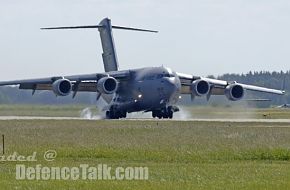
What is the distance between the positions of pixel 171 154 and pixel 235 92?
38199 mm

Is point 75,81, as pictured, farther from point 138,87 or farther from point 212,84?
point 212,84

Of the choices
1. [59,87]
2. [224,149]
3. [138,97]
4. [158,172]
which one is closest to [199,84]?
[138,97]

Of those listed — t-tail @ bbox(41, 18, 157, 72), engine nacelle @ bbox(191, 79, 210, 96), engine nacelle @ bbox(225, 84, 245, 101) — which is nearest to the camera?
engine nacelle @ bbox(191, 79, 210, 96)

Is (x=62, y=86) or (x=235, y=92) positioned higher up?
(x=62, y=86)

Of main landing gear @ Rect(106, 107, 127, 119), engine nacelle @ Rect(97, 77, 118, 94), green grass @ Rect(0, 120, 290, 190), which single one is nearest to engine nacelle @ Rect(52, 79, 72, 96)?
engine nacelle @ Rect(97, 77, 118, 94)

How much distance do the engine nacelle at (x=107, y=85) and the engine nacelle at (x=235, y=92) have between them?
863cm

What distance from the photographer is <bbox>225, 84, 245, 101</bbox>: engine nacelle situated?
64.4m

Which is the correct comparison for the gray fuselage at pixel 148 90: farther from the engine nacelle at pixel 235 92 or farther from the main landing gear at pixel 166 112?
the engine nacelle at pixel 235 92

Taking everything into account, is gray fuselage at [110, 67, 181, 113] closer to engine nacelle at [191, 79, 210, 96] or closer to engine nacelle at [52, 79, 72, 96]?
engine nacelle at [191, 79, 210, 96]

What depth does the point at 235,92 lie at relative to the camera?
212 feet

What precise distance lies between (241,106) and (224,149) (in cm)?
4053

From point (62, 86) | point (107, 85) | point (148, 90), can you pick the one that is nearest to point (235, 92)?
point (148, 90)

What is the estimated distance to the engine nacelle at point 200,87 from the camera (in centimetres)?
6353

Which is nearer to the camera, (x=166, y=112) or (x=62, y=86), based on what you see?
(x=62, y=86)
